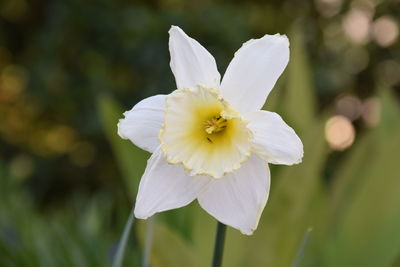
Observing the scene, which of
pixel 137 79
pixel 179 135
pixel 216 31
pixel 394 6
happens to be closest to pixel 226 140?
pixel 179 135

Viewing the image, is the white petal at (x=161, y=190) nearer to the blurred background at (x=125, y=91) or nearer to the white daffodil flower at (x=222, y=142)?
the white daffodil flower at (x=222, y=142)

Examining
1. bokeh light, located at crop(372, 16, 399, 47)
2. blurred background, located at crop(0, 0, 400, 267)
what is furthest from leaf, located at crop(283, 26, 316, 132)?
bokeh light, located at crop(372, 16, 399, 47)

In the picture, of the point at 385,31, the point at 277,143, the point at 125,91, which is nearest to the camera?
the point at 277,143

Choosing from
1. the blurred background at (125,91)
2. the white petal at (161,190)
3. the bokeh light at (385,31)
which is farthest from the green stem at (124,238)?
the bokeh light at (385,31)

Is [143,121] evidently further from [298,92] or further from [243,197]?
[298,92]

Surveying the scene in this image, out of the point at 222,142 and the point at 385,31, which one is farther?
the point at 385,31

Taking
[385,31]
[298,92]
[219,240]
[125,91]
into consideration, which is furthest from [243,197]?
[385,31]

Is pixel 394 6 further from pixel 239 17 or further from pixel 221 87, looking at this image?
pixel 221 87
